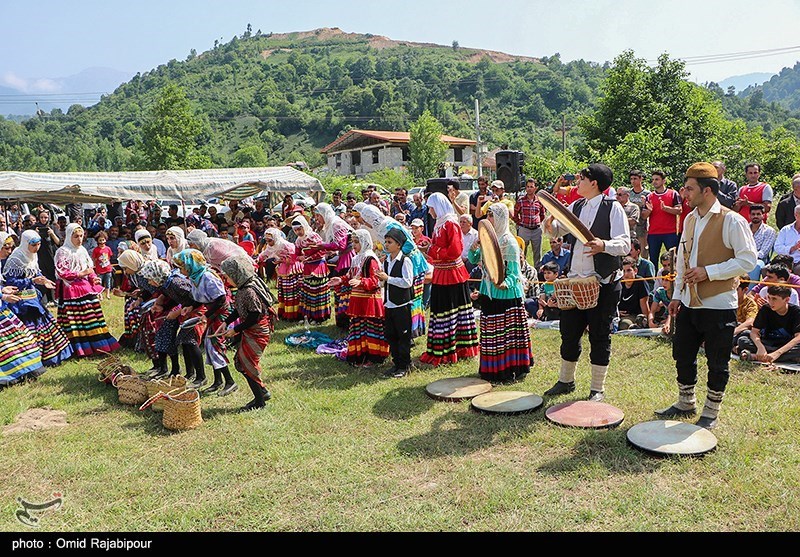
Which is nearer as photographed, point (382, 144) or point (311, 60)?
point (382, 144)

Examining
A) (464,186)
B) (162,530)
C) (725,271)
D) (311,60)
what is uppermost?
(311,60)

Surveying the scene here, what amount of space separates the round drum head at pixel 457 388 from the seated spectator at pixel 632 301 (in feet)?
9.98

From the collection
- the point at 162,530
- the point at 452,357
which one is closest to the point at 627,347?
the point at 452,357

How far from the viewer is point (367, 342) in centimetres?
735

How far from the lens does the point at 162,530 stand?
3.93m

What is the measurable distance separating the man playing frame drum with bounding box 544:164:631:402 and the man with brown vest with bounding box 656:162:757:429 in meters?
0.53

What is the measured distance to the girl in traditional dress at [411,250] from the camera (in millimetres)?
6812

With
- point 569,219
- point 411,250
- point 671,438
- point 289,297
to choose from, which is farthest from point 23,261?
point 671,438

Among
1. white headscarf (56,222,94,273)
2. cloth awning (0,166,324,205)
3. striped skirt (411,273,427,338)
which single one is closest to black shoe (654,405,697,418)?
striped skirt (411,273,427,338)

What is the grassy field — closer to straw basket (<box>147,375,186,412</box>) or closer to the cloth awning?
straw basket (<box>147,375,186,412</box>)

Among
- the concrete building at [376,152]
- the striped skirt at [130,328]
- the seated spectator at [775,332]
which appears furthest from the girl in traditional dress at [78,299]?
the concrete building at [376,152]

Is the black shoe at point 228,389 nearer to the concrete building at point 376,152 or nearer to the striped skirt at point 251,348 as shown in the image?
the striped skirt at point 251,348
